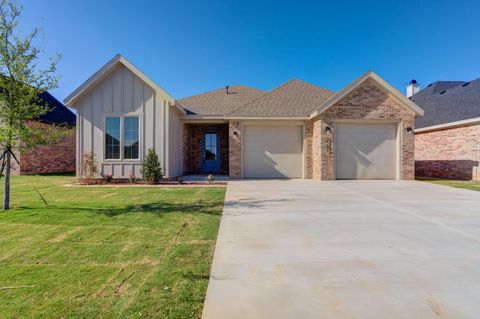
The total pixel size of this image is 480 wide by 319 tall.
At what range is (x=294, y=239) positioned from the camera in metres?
3.71

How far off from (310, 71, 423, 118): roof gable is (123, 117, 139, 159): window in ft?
27.6

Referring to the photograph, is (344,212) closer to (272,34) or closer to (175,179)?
(175,179)

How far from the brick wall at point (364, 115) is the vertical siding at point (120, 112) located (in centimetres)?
745

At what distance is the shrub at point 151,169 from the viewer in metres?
9.87

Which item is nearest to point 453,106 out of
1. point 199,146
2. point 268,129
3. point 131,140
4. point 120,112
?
point 268,129

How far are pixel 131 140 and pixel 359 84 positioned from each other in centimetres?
1094

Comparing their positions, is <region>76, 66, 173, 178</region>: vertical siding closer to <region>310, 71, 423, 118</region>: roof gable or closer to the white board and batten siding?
the white board and batten siding

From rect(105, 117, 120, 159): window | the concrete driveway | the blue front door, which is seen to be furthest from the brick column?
the concrete driveway

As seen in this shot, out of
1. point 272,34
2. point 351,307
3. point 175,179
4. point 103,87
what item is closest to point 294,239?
point 351,307

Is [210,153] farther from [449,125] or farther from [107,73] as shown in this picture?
[449,125]

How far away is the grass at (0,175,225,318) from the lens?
2104 millimetres

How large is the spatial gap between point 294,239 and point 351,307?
164 cm

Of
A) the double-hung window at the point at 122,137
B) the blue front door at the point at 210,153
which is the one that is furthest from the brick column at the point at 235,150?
the double-hung window at the point at 122,137

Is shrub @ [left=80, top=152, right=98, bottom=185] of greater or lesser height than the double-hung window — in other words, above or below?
below
